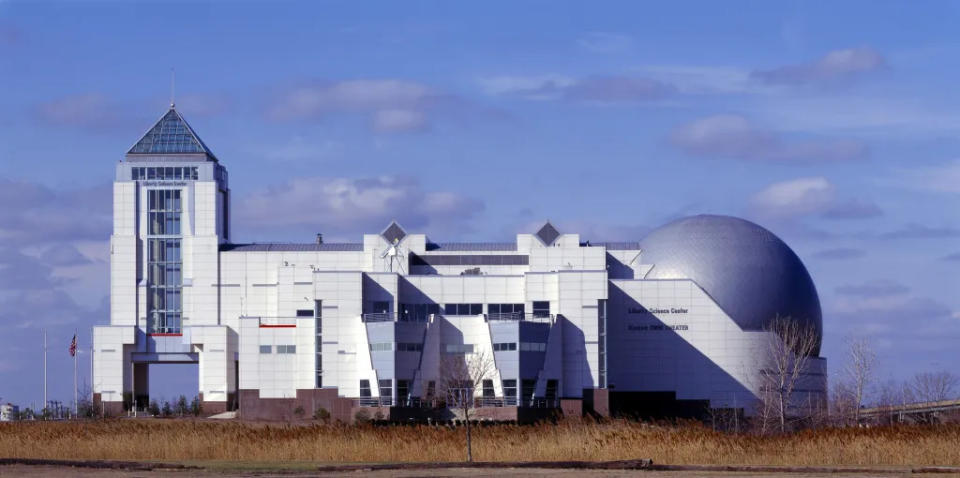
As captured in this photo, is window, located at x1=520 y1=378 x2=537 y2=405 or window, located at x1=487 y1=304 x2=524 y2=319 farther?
window, located at x1=487 y1=304 x2=524 y2=319

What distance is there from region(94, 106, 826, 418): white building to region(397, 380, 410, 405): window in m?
0.12

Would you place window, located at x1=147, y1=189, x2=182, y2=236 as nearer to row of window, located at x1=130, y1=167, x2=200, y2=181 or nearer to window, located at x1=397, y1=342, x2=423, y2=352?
row of window, located at x1=130, y1=167, x2=200, y2=181

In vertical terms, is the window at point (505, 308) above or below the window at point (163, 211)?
below

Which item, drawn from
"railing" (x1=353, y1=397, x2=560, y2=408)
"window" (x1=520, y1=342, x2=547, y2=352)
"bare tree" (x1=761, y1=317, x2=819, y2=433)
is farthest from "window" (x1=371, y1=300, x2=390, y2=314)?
"bare tree" (x1=761, y1=317, x2=819, y2=433)

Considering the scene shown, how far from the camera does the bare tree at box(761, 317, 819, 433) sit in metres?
122

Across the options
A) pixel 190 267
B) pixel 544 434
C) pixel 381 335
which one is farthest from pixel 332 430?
pixel 190 267

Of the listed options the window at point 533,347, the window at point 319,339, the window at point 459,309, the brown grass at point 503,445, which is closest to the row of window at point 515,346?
the window at point 533,347

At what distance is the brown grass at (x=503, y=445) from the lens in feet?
195

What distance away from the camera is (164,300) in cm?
13888

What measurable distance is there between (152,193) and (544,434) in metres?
77.6

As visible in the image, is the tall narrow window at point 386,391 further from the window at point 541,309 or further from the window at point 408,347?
the window at point 541,309

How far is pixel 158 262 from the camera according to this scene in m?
139

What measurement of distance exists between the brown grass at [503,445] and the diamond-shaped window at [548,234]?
65096mm

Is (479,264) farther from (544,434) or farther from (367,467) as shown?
(367,467)
